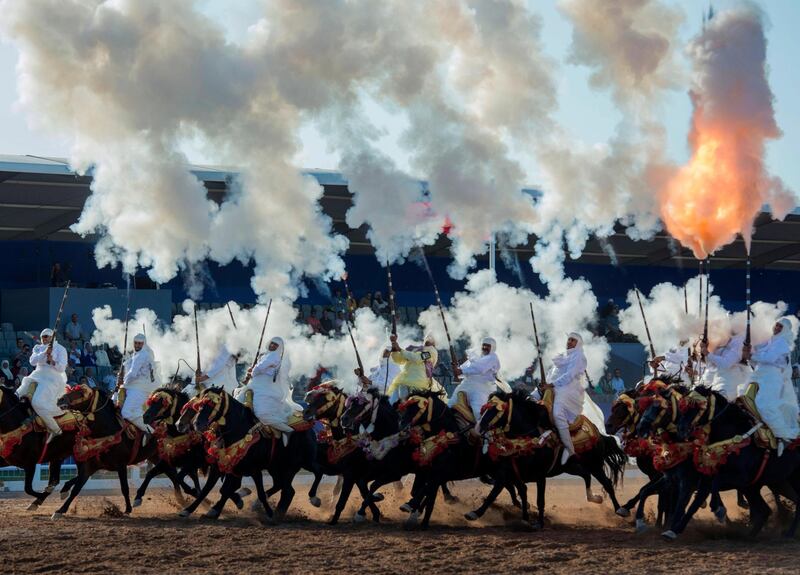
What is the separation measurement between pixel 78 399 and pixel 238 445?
2814 millimetres

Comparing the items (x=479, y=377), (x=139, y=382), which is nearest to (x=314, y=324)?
(x=139, y=382)

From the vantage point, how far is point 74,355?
31.0 metres

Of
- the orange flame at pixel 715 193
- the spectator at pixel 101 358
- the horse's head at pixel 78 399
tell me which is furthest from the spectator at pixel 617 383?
the horse's head at pixel 78 399

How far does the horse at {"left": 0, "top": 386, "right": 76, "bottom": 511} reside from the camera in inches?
786

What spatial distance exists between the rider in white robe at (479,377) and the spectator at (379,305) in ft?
51.8

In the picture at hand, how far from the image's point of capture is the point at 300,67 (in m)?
21.9

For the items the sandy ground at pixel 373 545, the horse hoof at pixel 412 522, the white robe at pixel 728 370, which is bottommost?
the sandy ground at pixel 373 545

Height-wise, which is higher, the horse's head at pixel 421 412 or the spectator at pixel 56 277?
the spectator at pixel 56 277

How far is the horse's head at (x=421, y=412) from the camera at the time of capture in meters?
18.8

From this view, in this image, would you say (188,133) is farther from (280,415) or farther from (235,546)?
(235,546)

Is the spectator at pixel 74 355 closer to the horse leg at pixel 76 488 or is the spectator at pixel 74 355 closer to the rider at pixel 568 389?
the horse leg at pixel 76 488

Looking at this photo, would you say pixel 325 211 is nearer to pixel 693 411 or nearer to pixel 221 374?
pixel 221 374

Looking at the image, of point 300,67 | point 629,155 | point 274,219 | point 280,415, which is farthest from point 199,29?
point 629,155

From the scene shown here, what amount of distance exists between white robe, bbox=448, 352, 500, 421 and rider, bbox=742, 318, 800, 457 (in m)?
4.43
